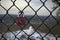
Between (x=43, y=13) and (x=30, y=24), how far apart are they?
94mm

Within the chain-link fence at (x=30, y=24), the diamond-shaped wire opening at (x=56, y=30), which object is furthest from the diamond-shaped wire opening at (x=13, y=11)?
the diamond-shaped wire opening at (x=56, y=30)

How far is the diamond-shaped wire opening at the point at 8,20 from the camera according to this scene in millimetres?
1563

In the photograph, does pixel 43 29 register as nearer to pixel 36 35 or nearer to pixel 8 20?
pixel 36 35

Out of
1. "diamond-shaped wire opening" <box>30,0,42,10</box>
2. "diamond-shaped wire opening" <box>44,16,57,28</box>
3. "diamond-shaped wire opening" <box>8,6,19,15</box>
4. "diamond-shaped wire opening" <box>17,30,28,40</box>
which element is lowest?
"diamond-shaped wire opening" <box>17,30,28,40</box>

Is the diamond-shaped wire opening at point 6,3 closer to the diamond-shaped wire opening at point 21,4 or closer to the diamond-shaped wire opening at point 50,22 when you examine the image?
the diamond-shaped wire opening at point 21,4

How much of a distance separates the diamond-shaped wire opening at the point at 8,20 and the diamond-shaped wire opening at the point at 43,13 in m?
0.16

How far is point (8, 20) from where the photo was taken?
157 centimetres

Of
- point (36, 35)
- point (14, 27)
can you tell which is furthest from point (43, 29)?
point (14, 27)

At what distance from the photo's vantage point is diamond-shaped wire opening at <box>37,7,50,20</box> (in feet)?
4.99

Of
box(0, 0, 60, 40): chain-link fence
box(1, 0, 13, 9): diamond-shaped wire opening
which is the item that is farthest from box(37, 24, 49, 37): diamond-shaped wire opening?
box(1, 0, 13, 9): diamond-shaped wire opening

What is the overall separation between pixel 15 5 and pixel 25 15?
8cm

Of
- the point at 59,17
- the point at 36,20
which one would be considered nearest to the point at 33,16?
the point at 36,20

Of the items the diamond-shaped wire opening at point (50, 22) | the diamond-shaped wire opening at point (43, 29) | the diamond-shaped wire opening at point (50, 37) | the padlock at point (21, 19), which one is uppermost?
the padlock at point (21, 19)

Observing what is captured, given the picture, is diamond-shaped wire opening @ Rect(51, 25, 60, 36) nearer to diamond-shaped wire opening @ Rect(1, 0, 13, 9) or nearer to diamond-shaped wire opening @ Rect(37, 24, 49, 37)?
diamond-shaped wire opening @ Rect(37, 24, 49, 37)
